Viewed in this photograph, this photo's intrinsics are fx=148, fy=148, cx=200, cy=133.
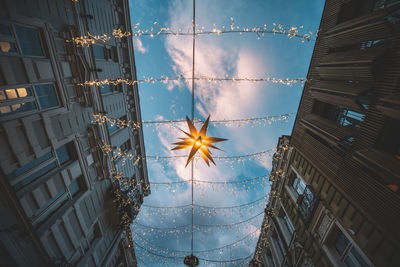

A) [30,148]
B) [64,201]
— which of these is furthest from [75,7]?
[64,201]

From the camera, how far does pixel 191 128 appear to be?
19.8 feet

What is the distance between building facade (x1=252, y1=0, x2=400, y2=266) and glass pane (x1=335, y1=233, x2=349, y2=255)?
0.11 feet

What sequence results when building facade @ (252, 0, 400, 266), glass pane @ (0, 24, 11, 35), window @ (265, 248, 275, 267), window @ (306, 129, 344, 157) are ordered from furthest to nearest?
window @ (265, 248, 275, 267) < window @ (306, 129, 344, 157) < glass pane @ (0, 24, 11, 35) < building facade @ (252, 0, 400, 266)

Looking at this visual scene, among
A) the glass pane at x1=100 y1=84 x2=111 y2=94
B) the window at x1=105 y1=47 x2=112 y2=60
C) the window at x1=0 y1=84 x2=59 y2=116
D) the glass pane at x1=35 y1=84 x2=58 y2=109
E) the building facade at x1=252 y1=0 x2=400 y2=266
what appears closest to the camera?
the building facade at x1=252 y1=0 x2=400 y2=266

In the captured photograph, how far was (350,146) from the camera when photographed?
552 cm

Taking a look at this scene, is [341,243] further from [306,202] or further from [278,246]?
[278,246]

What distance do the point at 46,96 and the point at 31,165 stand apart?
2704 mm

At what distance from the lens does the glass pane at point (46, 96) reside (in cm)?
565

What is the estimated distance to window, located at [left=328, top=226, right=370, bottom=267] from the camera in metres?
4.98

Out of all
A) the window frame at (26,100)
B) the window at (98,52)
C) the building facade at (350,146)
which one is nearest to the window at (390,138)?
the building facade at (350,146)

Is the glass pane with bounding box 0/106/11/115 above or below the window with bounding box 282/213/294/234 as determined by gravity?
above

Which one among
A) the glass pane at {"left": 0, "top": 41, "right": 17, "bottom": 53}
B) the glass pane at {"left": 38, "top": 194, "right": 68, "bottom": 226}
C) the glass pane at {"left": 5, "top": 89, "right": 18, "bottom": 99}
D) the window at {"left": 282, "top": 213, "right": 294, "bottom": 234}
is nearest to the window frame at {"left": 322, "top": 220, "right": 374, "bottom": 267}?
the window at {"left": 282, "top": 213, "right": 294, "bottom": 234}

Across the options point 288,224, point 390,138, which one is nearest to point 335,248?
point 288,224

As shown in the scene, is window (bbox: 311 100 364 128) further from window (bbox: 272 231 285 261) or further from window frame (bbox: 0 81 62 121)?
window frame (bbox: 0 81 62 121)
